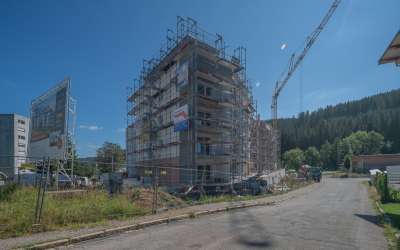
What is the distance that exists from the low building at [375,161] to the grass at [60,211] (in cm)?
7544

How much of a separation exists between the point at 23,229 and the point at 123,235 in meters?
2.51

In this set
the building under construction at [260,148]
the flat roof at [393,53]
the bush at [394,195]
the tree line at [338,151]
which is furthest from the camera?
the tree line at [338,151]

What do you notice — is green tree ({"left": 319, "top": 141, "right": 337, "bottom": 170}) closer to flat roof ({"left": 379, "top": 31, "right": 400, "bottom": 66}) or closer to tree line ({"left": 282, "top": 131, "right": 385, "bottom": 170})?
tree line ({"left": 282, "top": 131, "right": 385, "bottom": 170})

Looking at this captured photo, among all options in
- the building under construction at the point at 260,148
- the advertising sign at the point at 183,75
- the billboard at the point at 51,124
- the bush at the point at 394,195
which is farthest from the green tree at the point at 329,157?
the billboard at the point at 51,124

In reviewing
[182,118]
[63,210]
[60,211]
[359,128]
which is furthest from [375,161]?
[60,211]

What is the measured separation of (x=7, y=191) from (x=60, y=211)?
2.83 metres

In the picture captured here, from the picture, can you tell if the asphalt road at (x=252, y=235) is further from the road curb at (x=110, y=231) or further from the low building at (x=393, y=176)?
the low building at (x=393, y=176)

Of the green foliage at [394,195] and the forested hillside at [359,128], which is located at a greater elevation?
the forested hillside at [359,128]

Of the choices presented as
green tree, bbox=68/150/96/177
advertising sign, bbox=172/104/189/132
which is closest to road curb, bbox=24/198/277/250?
green tree, bbox=68/150/96/177

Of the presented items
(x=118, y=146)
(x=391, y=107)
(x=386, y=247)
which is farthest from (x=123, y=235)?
(x=391, y=107)

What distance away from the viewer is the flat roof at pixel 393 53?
14.4 m

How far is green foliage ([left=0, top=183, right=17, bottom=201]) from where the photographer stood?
9.96 meters

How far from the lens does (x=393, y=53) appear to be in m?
15.6

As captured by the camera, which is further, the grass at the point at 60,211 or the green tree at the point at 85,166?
the green tree at the point at 85,166
